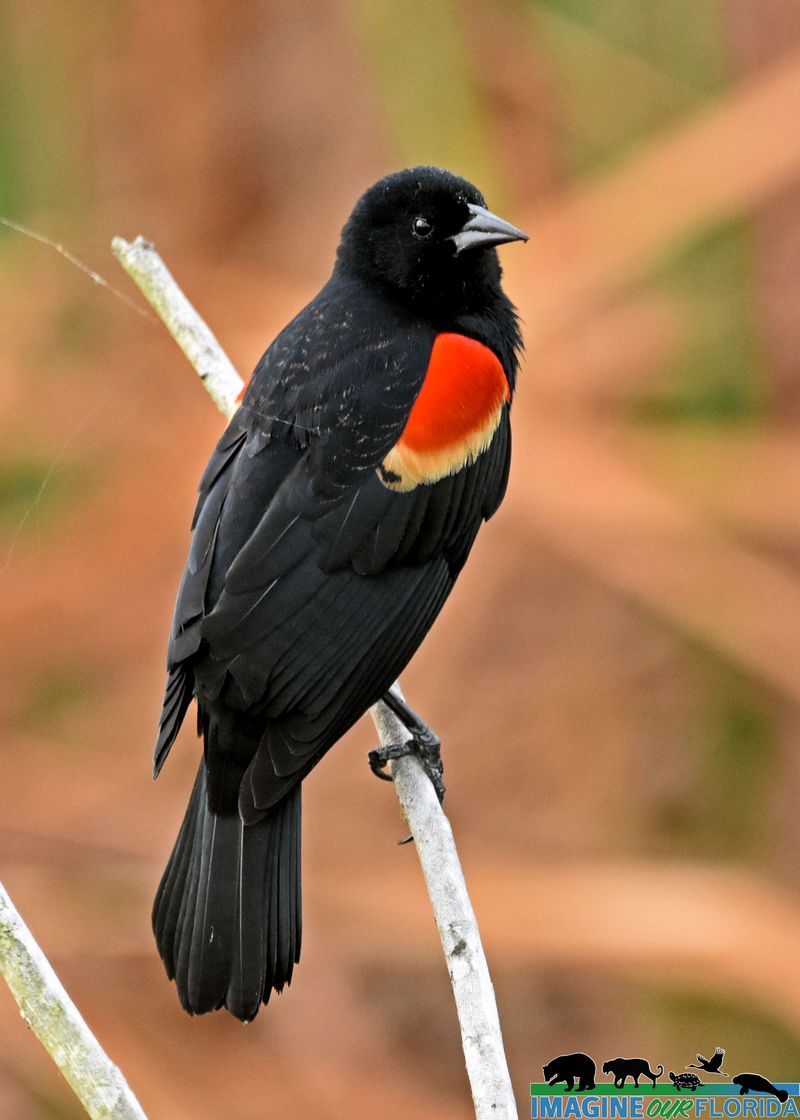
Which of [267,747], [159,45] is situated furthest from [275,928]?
[159,45]

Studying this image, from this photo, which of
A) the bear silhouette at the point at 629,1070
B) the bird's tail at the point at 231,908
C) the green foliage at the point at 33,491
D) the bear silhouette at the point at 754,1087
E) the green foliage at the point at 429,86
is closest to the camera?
the bird's tail at the point at 231,908

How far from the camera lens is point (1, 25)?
11.6 ft

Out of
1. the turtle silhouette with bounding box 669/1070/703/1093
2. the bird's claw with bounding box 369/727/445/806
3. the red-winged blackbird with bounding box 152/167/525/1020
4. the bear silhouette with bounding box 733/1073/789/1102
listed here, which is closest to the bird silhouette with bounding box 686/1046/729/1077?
the bear silhouette with bounding box 733/1073/789/1102

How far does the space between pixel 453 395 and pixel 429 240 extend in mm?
326

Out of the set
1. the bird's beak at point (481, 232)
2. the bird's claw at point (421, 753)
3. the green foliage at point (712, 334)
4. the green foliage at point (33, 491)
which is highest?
the green foliage at point (712, 334)

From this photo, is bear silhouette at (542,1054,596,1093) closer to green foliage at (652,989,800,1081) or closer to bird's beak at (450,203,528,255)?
green foliage at (652,989,800,1081)

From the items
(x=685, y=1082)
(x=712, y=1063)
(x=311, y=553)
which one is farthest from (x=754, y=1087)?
(x=311, y=553)

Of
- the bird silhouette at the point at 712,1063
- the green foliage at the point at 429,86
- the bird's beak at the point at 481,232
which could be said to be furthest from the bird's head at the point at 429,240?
the bird silhouette at the point at 712,1063

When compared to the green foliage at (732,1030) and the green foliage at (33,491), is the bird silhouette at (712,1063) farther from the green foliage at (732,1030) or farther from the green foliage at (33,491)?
the green foliage at (33,491)

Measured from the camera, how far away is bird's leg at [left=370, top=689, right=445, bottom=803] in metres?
2.35

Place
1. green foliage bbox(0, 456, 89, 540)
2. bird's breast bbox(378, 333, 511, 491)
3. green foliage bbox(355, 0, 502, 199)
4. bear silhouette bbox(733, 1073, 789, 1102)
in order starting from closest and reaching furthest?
bird's breast bbox(378, 333, 511, 491)
bear silhouette bbox(733, 1073, 789, 1102)
green foliage bbox(355, 0, 502, 199)
green foliage bbox(0, 456, 89, 540)

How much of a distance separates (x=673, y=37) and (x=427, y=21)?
67cm

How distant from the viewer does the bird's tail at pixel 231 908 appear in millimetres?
1986

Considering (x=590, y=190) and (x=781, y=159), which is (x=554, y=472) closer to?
(x=590, y=190)
